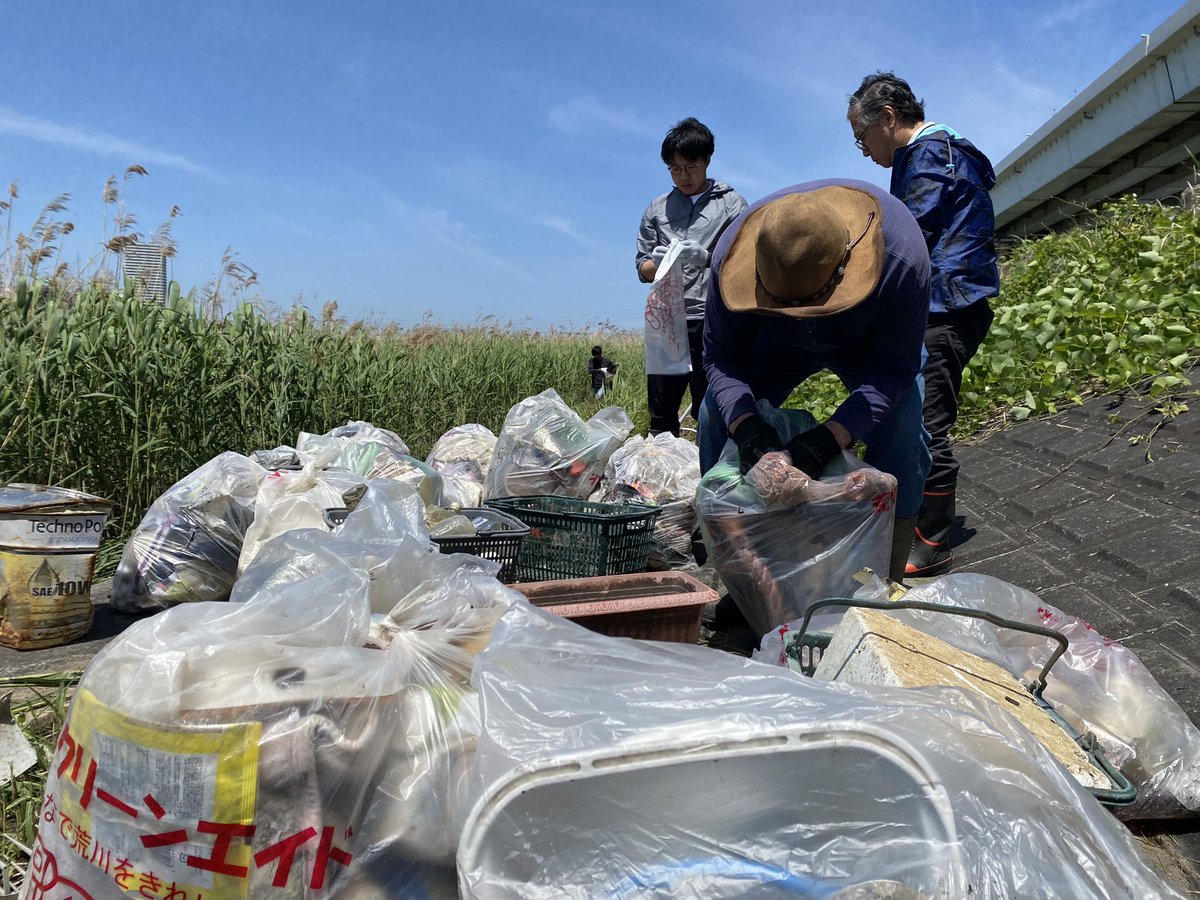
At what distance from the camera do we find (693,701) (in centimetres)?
132

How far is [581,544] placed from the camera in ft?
10.4

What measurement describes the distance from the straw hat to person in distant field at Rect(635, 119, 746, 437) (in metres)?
1.80

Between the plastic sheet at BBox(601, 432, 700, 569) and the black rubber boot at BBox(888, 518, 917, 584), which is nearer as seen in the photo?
the black rubber boot at BBox(888, 518, 917, 584)

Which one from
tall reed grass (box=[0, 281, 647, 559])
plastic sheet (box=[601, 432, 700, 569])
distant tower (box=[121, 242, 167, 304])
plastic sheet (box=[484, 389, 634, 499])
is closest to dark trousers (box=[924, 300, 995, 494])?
plastic sheet (box=[601, 432, 700, 569])

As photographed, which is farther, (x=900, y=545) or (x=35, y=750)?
(x=900, y=545)

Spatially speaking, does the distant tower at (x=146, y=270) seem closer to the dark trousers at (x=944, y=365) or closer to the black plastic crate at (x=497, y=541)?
the black plastic crate at (x=497, y=541)

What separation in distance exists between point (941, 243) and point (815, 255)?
1350mm

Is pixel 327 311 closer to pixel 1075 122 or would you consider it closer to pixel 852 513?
pixel 852 513

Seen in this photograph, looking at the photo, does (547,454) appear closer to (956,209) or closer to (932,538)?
(932,538)

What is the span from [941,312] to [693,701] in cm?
285

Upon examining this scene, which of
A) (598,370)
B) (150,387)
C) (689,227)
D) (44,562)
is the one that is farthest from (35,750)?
(598,370)

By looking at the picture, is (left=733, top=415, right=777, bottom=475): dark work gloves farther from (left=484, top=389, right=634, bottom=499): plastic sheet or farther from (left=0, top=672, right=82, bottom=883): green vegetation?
(left=0, top=672, right=82, bottom=883): green vegetation

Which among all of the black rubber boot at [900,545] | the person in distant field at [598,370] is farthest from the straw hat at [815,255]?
the person in distant field at [598,370]

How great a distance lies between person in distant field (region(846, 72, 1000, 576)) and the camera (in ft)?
11.7
